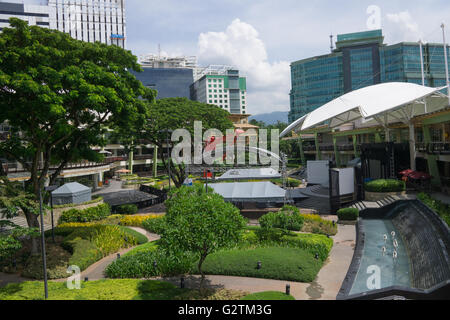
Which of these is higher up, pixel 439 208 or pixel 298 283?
pixel 439 208

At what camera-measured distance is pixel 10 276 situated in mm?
17234

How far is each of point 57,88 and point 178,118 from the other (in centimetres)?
1963

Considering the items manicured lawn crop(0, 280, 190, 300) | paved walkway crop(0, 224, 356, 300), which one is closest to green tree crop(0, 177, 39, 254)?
manicured lawn crop(0, 280, 190, 300)

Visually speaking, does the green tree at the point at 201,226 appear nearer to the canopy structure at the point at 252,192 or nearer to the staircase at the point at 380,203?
the canopy structure at the point at 252,192

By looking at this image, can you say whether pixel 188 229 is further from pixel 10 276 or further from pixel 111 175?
pixel 111 175

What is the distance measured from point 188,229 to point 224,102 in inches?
5880

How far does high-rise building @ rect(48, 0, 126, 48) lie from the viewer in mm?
130375

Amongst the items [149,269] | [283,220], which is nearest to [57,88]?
[149,269]

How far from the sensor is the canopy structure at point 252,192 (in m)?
28.4

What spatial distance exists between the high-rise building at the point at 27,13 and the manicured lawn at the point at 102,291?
123 metres

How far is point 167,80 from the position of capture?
505ft

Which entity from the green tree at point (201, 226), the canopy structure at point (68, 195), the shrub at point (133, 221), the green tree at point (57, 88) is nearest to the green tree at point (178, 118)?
the canopy structure at point (68, 195)

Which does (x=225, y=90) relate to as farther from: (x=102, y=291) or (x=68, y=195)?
(x=102, y=291)

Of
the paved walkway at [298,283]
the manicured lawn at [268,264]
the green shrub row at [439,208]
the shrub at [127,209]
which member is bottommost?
the paved walkway at [298,283]
